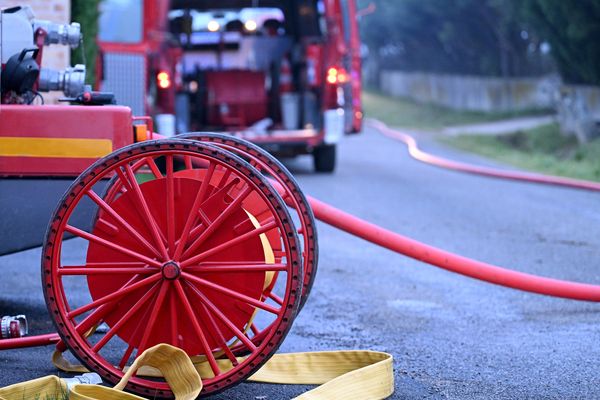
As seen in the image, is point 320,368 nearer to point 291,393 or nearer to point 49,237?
point 291,393

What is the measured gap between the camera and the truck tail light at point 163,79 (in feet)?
48.5

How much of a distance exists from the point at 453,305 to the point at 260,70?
10093 mm

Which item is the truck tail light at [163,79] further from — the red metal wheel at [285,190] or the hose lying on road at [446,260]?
the red metal wheel at [285,190]

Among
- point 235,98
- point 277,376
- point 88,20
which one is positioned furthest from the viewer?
point 235,98

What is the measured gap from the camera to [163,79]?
14789 millimetres

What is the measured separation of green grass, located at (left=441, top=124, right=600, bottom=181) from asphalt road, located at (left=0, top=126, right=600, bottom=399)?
532 cm

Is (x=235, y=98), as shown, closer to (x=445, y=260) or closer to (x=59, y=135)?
(x=445, y=260)

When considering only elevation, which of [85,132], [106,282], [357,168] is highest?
[85,132]

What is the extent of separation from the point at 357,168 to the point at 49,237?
44.8 feet

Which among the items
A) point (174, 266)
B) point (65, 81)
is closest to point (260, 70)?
point (65, 81)

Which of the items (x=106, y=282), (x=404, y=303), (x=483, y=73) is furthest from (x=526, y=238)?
(x=483, y=73)

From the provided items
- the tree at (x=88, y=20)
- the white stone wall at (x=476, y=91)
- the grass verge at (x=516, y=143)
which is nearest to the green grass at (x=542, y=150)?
the grass verge at (x=516, y=143)

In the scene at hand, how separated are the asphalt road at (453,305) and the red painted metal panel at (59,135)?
882 millimetres

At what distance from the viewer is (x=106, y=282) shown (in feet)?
14.7
